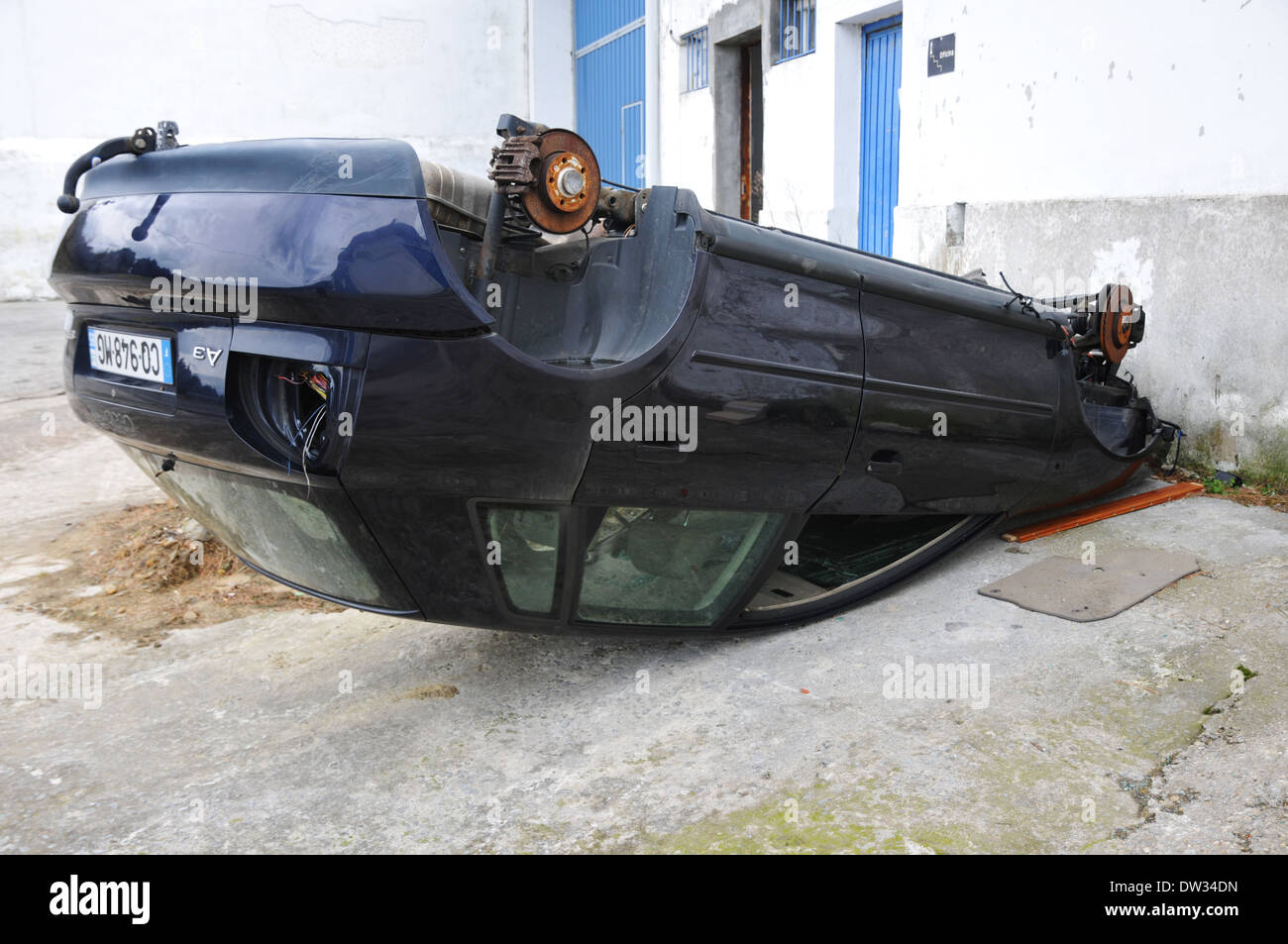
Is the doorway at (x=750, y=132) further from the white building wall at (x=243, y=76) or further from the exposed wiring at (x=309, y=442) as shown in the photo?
the exposed wiring at (x=309, y=442)

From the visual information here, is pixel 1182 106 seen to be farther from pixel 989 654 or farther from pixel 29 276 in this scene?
pixel 29 276

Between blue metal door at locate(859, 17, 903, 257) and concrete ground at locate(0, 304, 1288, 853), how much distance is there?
4.45m

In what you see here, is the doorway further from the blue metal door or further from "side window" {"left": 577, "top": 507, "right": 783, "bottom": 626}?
"side window" {"left": 577, "top": 507, "right": 783, "bottom": 626}

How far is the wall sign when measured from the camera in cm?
651

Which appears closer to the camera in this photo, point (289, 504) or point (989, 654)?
point (289, 504)

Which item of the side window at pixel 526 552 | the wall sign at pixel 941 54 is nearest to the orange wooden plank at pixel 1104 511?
the side window at pixel 526 552

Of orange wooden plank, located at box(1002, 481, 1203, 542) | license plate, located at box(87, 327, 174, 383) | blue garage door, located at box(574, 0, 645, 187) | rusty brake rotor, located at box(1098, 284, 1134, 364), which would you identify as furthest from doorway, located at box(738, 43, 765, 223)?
license plate, located at box(87, 327, 174, 383)

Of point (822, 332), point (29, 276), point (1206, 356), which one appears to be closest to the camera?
point (822, 332)

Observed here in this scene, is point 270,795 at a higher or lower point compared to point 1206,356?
lower

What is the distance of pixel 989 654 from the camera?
3.17m

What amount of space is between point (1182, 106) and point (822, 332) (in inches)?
114

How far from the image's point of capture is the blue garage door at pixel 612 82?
1266 centimetres

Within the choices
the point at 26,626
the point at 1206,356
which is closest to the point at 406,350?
the point at 26,626

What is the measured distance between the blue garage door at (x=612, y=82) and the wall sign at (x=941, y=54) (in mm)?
5510
